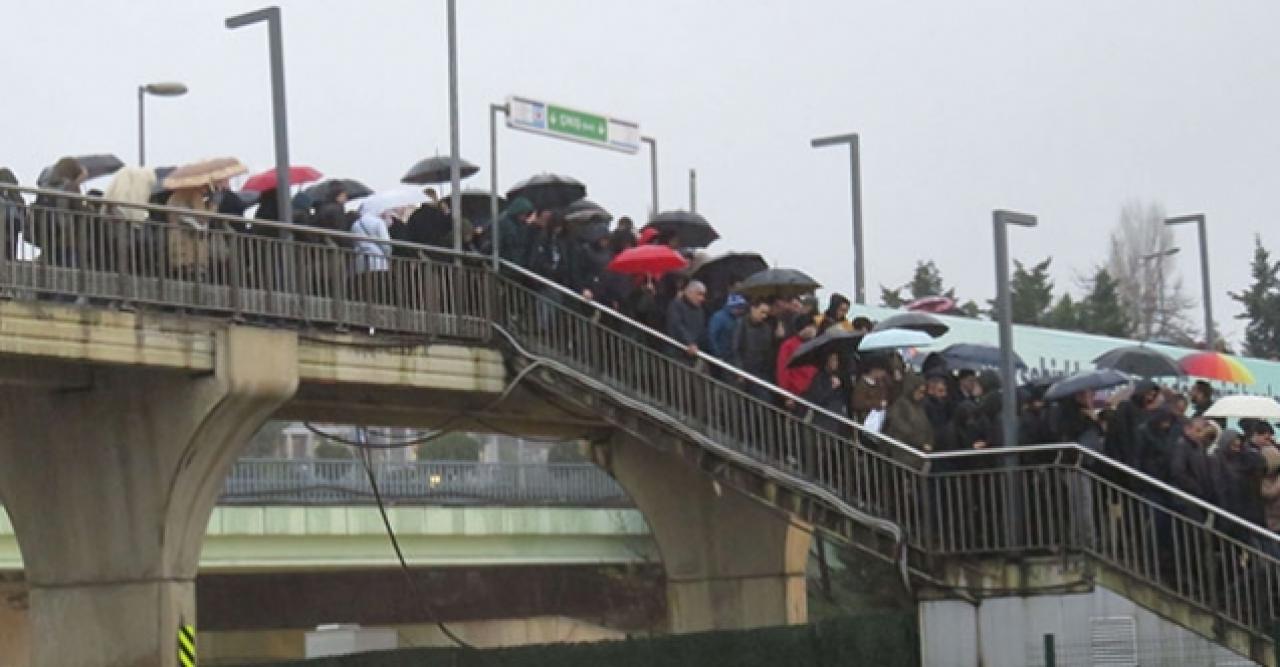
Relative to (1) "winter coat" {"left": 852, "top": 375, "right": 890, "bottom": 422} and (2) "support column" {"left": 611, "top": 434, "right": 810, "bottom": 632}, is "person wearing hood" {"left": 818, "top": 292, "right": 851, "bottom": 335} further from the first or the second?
(2) "support column" {"left": 611, "top": 434, "right": 810, "bottom": 632}

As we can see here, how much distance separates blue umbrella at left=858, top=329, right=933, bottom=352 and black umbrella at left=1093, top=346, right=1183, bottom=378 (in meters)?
3.20

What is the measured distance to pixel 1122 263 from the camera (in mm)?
107438

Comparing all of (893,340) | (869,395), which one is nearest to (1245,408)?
(893,340)

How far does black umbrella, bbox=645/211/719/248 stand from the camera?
102 ft

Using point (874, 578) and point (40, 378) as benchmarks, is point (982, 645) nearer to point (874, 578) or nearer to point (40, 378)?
point (40, 378)

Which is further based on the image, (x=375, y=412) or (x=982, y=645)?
(x=375, y=412)

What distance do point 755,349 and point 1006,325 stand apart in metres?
2.98

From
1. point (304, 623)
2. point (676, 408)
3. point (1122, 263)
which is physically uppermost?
point (1122, 263)

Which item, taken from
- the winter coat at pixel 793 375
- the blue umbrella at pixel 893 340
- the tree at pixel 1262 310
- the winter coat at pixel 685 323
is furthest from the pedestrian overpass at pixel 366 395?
the tree at pixel 1262 310

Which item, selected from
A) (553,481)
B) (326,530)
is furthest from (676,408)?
(553,481)

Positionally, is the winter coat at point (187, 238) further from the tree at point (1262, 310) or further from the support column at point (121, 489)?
the tree at point (1262, 310)

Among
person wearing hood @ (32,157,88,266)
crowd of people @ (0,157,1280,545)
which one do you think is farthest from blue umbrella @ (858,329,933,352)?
person wearing hood @ (32,157,88,266)

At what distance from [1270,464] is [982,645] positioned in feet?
12.0

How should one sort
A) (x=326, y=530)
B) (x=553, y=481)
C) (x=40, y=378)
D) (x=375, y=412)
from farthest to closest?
(x=553, y=481) < (x=326, y=530) < (x=375, y=412) < (x=40, y=378)
